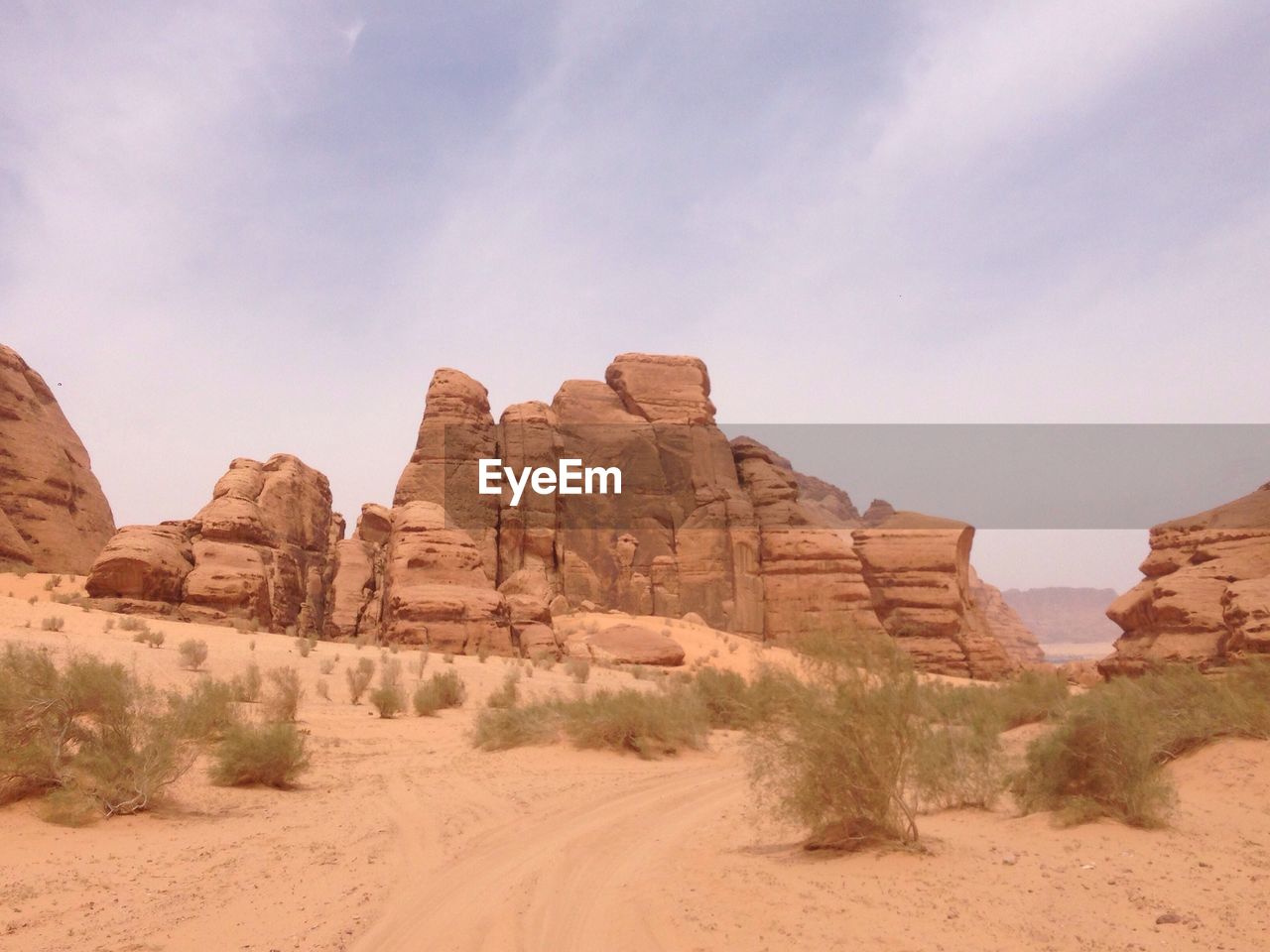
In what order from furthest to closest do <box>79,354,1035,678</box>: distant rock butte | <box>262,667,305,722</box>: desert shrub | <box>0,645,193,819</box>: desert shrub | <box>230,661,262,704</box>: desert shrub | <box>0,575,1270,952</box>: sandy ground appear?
<box>79,354,1035,678</box>: distant rock butte → <box>230,661,262,704</box>: desert shrub → <box>262,667,305,722</box>: desert shrub → <box>0,645,193,819</box>: desert shrub → <box>0,575,1270,952</box>: sandy ground

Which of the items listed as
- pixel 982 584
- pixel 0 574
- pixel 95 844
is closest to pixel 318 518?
pixel 0 574

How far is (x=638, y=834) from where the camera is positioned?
8531 mm

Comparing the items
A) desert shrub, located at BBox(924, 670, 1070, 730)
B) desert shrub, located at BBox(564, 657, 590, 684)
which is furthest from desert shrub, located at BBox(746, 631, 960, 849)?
desert shrub, located at BBox(564, 657, 590, 684)

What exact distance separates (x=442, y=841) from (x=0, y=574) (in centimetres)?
3279

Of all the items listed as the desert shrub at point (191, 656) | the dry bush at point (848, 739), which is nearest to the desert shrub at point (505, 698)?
the desert shrub at point (191, 656)

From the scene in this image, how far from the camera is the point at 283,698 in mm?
15000

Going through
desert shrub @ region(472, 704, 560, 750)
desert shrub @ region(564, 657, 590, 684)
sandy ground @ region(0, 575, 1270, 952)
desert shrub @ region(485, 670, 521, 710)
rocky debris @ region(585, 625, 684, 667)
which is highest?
rocky debris @ region(585, 625, 684, 667)

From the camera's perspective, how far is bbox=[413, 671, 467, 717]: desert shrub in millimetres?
17172

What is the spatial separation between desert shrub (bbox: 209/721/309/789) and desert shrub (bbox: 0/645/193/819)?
3.79 ft

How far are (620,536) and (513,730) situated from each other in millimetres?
30668

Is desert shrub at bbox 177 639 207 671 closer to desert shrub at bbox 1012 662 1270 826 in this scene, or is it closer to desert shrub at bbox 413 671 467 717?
desert shrub at bbox 413 671 467 717

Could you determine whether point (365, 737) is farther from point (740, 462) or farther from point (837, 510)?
point (837, 510)

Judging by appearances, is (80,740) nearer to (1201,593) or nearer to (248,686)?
(248,686)

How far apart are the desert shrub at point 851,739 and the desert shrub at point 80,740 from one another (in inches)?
241
